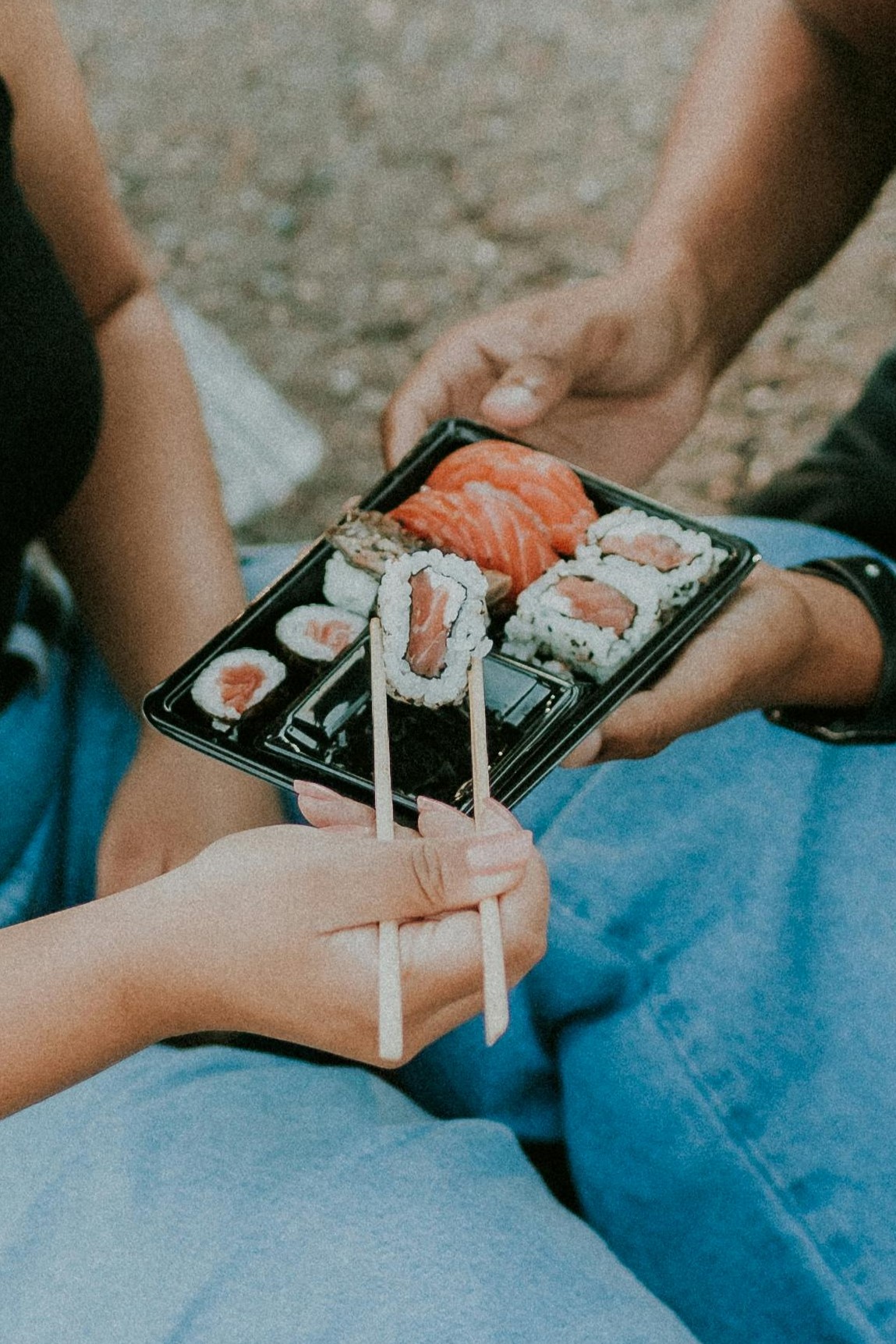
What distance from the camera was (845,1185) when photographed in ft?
3.81

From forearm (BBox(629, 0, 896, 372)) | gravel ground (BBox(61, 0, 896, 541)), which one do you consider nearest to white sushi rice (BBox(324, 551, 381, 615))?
forearm (BBox(629, 0, 896, 372))

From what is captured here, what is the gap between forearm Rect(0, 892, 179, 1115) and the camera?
1.04 m

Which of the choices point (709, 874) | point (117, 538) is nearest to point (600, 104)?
point (117, 538)

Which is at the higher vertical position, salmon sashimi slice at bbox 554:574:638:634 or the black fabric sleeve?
salmon sashimi slice at bbox 554:574:638:634

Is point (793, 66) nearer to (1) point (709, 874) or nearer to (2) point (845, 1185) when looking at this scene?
(1) point (709, 874)

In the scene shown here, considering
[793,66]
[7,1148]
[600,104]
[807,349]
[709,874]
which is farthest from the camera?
[600,104]

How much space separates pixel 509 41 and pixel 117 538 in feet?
9.59

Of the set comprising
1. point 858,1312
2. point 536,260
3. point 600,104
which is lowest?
point 858,1312

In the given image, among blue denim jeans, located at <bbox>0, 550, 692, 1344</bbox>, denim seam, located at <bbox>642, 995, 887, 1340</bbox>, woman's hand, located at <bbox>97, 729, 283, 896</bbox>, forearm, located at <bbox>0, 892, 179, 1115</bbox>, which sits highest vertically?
forearm, located at <bbox>0, 892, 179, 1115</bbox>

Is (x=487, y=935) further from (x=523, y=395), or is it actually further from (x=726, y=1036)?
(x=523, y=395)

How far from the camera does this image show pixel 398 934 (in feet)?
3.35

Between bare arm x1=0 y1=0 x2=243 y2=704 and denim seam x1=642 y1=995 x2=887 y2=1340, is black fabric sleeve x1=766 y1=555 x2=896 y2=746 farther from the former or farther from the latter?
bare arm x1=0 y1=0 x2=243 y2=704

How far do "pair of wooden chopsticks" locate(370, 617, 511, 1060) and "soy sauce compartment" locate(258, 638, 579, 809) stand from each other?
0.12 m

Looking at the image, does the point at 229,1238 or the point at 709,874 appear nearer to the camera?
the point at 229,1238
